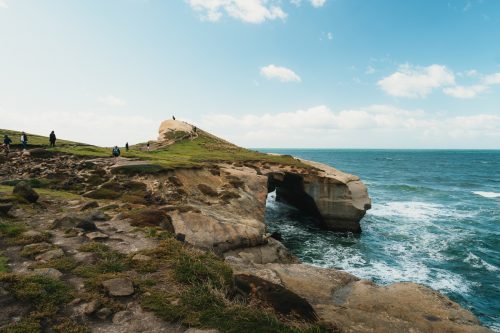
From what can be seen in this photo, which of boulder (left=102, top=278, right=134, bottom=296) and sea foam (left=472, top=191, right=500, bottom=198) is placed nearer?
boulder (left=102, top=278, right=134, bottom=296)

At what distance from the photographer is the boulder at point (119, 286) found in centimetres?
867

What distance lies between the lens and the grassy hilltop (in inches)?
1339

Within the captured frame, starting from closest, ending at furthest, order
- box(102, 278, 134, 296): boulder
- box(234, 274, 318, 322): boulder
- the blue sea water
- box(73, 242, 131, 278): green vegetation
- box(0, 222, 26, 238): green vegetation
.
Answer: box(234, 274, 318, 322): boulder → box(102, 278, 134, 296): boulder → box(73, 242, 131, 278): green vegetation → box(0, 222, 26, 238): green vegetation → the blue sea water

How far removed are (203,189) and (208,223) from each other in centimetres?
976

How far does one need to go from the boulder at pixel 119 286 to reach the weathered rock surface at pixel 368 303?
3.57m

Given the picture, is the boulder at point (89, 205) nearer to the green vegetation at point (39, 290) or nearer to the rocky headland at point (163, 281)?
the rocky headland at point (163, 281)

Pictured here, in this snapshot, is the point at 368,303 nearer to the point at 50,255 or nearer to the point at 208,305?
the point at 208,305

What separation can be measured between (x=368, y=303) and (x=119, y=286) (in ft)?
25.7

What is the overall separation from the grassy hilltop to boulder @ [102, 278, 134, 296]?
20.8 meters

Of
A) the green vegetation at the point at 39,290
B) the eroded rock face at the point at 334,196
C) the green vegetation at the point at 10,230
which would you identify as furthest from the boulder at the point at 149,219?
the eroded rock face at the point at 334,196

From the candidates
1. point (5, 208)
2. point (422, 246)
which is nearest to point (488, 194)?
point (422, 246)

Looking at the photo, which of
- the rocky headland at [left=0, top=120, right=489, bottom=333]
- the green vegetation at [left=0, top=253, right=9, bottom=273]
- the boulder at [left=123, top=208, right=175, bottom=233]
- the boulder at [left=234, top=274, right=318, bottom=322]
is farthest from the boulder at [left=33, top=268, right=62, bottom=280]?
the boulder at [left=123, top=208, right=175, bottom=233]

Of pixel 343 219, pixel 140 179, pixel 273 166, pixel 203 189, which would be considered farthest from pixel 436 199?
pixel 140 179

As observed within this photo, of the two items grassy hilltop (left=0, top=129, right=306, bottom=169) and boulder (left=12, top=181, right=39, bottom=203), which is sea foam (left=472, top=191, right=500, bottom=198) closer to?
grassy hilltop (left=0, top=129, right=306, bottom=169)
